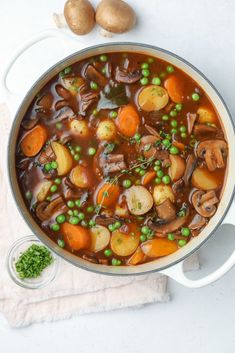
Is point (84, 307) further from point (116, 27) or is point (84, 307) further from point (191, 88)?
point (116, 27)

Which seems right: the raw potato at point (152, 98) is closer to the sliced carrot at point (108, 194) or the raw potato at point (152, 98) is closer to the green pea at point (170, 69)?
the green pea at point (170, 69)

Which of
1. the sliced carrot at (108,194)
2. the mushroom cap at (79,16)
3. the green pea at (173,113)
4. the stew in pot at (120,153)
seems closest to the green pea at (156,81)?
the stew in pot at (120,153)

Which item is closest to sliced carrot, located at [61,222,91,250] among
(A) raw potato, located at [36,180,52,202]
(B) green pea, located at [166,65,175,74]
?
(A) raw potato, located at [36,180,52,202]

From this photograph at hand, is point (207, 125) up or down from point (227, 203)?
up

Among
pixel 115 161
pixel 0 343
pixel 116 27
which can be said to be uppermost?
pixel 116 27

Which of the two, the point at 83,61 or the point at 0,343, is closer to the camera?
the point at 83,61

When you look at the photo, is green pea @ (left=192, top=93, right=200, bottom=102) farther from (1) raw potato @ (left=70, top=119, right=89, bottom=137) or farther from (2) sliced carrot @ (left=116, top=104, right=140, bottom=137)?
(1) raw potato @ (left=70, top=119, right=89, bottom=137)

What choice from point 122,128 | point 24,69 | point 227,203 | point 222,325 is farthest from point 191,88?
point 222,325
